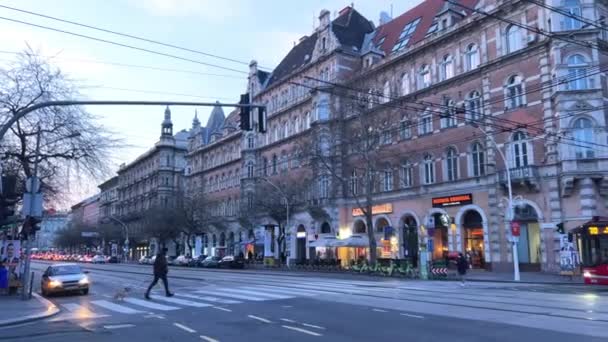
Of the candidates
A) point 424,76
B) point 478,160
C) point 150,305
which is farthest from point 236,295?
point 424,76

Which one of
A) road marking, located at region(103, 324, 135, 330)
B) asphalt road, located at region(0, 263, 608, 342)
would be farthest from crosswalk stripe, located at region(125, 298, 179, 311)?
road marking, located at region(103, 324, 135, 330)

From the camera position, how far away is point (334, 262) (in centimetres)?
4597

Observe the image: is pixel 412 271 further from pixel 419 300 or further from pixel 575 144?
pixel 419 300

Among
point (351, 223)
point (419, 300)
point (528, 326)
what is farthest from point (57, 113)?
point (351, 223)

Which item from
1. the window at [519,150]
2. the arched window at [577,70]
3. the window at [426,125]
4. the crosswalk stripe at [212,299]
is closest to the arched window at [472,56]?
the window at [426,125]

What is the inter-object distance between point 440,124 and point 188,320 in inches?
1263

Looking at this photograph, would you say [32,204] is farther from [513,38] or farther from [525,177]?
[513,38]

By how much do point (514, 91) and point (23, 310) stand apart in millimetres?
31924

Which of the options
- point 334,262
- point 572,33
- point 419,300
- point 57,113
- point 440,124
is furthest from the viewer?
point 334,262

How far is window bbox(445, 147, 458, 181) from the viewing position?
40.1 metres

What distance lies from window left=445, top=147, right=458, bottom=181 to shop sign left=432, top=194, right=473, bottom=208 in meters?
1.51

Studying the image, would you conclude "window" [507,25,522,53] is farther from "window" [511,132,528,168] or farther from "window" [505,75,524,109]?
"window" [511,132,528,168]

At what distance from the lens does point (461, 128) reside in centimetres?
3931

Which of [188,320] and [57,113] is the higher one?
[57,113]
